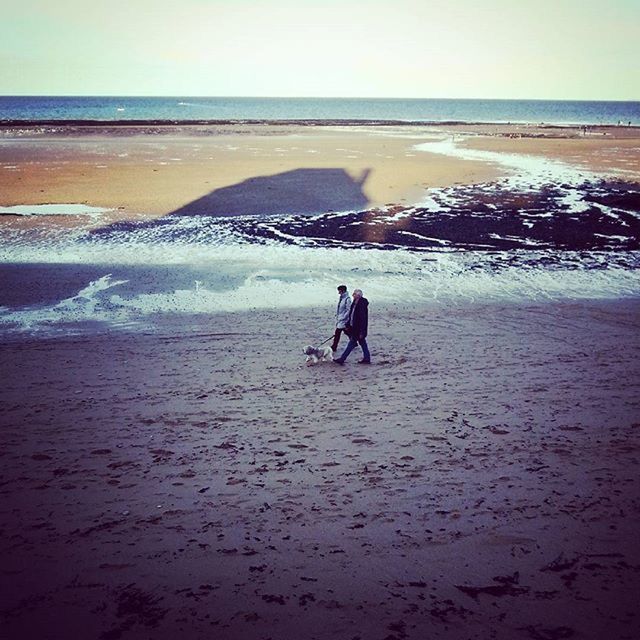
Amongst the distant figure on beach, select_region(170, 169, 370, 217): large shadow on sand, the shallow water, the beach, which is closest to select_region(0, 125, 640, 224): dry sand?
select_region(170, 169, 370, 217): large shadow on sand

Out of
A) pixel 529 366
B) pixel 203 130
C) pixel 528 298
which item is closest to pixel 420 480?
pixel 529 366

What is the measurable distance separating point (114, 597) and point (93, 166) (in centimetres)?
3257

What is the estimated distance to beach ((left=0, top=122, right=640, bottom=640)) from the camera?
4.43 meters

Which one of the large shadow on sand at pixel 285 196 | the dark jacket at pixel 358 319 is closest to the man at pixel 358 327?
the dark jacket at pixel 358 319

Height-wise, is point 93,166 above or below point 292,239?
above

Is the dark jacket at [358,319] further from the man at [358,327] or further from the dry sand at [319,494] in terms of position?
the dry sand at [319,494]

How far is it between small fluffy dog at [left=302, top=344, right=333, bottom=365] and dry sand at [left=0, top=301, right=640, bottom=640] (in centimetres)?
21

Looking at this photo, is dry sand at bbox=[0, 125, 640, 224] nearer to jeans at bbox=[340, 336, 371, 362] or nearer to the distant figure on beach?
the distant figure on beach

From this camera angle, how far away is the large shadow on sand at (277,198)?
69.9 ft

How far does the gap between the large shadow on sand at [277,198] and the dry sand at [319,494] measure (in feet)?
41.5

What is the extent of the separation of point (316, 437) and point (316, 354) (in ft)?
8.29

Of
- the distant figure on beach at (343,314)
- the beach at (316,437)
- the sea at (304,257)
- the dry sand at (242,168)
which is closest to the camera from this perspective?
the beach at (316,437)

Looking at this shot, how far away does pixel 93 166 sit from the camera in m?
31.9

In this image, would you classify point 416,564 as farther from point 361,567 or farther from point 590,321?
point 590,321
